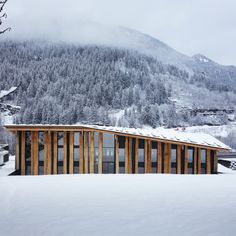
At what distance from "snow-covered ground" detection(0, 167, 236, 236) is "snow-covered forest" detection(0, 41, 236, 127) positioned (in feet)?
286

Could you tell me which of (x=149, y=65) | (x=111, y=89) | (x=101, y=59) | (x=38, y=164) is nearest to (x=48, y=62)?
(x=101, y=59)

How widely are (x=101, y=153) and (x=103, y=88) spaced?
115 metres

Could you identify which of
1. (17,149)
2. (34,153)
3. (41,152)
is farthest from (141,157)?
(17,149)

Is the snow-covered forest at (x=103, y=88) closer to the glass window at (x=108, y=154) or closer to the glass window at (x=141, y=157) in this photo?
the glass window at (x=108, y=154)

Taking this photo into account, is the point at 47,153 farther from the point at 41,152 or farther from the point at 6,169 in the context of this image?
the point at 6,169

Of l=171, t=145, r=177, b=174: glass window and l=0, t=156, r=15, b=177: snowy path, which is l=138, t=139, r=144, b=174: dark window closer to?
l=171, t=145, r=177, b=174: glass window

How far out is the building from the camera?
19000mm

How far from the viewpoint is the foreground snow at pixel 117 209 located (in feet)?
15.6

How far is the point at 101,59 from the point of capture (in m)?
161

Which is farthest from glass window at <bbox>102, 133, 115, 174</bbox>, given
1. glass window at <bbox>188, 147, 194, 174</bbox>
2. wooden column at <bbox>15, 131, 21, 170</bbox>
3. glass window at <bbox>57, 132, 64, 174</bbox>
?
wooden column at <bbox>15, 131, 21, 170</bbox>

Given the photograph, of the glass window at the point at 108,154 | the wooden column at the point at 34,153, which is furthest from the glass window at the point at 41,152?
the glass window at the point at 108,154

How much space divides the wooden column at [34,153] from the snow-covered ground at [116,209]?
10746 mm

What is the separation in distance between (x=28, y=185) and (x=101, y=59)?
517 ft

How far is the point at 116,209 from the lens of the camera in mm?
5840
